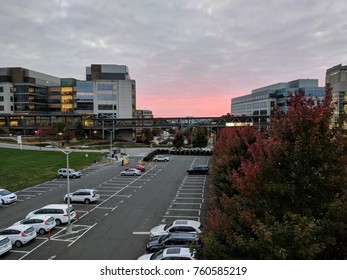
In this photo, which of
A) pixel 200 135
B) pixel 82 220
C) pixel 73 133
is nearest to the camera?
pixel 82 220

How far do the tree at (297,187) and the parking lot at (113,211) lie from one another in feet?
34.3

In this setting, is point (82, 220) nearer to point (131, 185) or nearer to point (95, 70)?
point (131, 185)

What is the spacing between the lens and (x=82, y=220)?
24.0m

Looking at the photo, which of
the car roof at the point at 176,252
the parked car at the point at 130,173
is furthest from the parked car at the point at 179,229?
the parked car at the point at 130,173

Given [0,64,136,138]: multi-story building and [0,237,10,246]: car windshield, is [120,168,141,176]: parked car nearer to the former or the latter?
[0,237,10,246]: car windshield

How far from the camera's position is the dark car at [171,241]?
56.3 ft

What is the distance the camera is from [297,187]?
333 inches

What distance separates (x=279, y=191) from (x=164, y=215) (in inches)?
709

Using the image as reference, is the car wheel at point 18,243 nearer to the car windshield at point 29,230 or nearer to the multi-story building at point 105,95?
the car windshield at point 29,230

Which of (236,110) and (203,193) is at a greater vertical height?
(236,110)

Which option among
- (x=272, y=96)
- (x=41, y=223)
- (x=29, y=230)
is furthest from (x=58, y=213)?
(x=272, y=96)

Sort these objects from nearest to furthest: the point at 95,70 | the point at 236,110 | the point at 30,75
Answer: the point at 95,70 < the point at 30,75 < the point at 236,110

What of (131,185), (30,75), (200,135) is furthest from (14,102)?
(131,185)

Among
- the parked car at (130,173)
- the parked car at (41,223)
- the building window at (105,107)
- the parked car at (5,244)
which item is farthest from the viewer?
the building window at (105,107)
